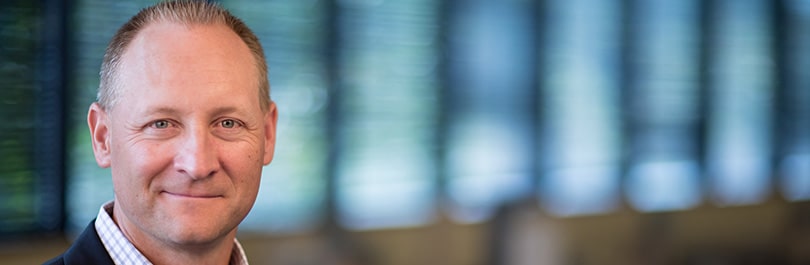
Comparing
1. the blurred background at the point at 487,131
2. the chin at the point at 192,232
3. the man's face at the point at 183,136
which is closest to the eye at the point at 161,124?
the man's face at the point at 183,136

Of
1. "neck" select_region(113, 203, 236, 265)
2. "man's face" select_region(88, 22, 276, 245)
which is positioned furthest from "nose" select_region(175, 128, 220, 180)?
"neck" select_region(113, 203, 236, 265)

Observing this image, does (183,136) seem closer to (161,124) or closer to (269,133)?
(161,124)

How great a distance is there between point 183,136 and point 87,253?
21 cm

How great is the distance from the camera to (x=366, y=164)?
4.68 meters

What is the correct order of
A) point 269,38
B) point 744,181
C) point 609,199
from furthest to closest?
point 744,181, point 609,199, point 269,38

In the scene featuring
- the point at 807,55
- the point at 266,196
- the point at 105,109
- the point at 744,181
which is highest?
the point at 105,109

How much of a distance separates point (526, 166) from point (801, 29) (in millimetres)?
3010

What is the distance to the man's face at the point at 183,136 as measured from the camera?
1.07 meters

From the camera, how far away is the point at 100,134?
1.19m

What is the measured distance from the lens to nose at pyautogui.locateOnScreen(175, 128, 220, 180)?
1.07 meters

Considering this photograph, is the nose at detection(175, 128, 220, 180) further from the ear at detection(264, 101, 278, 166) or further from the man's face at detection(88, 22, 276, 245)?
the ear at detection(264, 101, 278, 166)

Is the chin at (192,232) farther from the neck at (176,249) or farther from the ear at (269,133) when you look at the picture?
the ear at (269,133)

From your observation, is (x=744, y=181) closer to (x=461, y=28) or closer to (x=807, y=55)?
(x=807, y=55)

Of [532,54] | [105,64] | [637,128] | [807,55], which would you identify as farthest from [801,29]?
[105,64]
